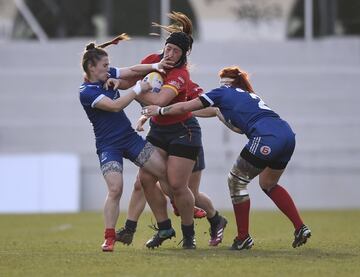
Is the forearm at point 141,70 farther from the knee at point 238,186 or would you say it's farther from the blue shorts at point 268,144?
the knee at point 238,186

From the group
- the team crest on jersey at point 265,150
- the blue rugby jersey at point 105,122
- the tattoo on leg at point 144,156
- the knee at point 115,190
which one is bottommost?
the knee at point 115,190

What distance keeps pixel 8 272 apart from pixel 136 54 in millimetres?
16755

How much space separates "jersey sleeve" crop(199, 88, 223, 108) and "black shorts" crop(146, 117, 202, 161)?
457 millimetres

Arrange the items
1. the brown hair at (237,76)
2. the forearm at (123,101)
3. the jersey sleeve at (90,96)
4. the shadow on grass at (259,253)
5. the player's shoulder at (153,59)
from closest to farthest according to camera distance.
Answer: the shadow on grass at (259,253) → the forearm at (123,101) → the jersey sleeve at (90,96) → the brown hair at (237,76) → the player's shoulder at (153,59)

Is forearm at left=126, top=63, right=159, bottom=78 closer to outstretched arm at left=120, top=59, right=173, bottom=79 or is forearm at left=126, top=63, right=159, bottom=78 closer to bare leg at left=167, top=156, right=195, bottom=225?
outstretched arm at left=120, top=59, right=173, bottom=79

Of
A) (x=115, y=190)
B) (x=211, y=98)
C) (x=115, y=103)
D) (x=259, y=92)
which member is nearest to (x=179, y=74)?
(x=211, y=98)

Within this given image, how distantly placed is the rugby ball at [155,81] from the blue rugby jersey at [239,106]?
0.50m

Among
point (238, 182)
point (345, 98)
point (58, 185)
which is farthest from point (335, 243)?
point (345, 98)

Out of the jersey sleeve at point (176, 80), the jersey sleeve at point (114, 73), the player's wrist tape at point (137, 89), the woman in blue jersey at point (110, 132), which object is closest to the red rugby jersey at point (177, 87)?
the jersey sleeve at point (176, 80)

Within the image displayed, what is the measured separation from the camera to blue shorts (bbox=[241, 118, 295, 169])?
9172mm

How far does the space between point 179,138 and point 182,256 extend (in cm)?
123

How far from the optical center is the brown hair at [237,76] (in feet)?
31.3

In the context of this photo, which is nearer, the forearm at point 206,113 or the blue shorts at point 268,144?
the blue shorts at point 268,144

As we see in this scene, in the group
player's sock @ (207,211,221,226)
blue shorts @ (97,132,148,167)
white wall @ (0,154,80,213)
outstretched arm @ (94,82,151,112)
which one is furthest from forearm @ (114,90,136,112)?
white wall @ (0,154,80,213)
